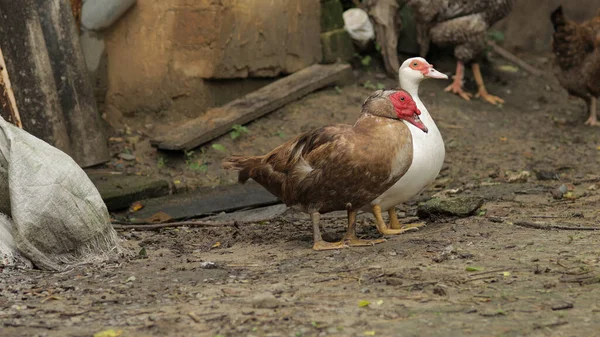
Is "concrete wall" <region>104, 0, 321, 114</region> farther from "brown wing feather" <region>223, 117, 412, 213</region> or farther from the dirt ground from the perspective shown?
"brown wing feather" <region>223, 117, 412, 213</region>

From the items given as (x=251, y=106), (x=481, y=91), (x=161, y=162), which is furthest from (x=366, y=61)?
(x=161, y=162)

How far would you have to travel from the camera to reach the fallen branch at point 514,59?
34.9ft

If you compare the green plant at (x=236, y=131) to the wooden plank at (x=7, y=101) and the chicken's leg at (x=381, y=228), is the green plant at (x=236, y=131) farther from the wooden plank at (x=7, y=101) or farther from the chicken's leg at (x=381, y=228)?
the chicken's leg at (x=381, y=228)

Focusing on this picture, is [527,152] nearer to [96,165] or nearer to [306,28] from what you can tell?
[306,28]

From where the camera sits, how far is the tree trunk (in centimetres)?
683

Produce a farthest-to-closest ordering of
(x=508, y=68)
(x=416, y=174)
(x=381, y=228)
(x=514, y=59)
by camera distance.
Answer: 1. (x=514, y=59)
2. (x=508, y=68)
3. (x=381, y=228)
4. (x=416, y=174)

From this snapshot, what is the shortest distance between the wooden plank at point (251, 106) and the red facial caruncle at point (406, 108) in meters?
2.84

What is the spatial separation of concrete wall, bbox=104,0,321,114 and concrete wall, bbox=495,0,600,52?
4178 millimetres

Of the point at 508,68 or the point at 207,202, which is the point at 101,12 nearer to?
the point at 207,202

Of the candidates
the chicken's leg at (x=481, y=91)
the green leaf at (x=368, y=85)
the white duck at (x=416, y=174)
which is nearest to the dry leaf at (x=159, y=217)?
the white duck at (x=416, y=174)

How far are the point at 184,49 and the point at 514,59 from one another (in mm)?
4517

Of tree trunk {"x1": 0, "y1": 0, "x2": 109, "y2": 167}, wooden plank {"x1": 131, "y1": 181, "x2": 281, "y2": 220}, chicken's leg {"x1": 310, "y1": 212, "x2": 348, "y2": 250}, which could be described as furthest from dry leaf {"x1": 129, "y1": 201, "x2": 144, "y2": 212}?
chicken's leg {"x1": 310, "y1": 212, "x2": 348, "y2": 250}

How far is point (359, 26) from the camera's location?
9.56 m

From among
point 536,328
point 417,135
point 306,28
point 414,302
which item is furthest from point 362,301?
point 306,28
